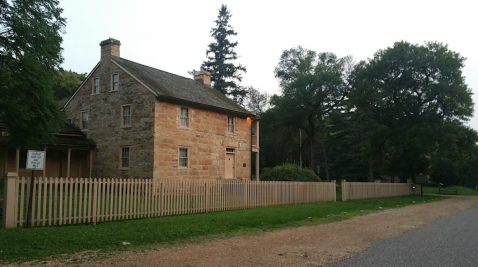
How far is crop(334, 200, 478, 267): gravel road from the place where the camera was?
7.36 metres

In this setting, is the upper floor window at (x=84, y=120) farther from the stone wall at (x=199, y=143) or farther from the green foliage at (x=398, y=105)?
the green foliage at (x=398, y=105)

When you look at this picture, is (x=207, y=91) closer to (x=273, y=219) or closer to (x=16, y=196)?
(x=273, y=219)

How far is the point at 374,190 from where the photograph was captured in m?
26.9

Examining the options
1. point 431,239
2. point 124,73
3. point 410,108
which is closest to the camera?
point 431,239

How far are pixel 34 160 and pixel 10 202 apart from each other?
1.08 m

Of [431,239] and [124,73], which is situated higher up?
[124,73]

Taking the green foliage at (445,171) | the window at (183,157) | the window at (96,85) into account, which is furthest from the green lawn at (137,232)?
the green foliage at (445,171)

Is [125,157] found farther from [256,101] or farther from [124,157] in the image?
[256,101]

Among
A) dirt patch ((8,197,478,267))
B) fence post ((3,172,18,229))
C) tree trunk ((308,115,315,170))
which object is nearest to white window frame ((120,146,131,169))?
fence post ((3,172,18,229))

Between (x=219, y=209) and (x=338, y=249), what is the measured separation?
6.69m

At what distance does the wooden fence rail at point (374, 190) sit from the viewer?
903 inches

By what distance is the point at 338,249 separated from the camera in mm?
8648

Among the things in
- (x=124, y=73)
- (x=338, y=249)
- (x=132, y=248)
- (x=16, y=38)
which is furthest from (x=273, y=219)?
(x=124, y=73)

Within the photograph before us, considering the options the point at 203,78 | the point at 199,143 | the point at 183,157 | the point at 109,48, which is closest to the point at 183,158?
the point at 183,157
